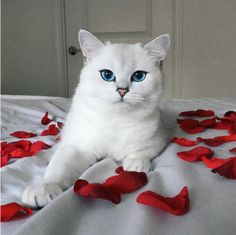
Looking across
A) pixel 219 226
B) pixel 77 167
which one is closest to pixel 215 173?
pixel 219 226

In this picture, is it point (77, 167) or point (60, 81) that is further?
point (60, 81)

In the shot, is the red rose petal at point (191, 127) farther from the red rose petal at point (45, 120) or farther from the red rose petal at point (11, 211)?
the red rose petal at point (11, 211)

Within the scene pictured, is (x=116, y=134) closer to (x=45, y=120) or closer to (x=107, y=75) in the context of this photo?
(x=107, y=75)

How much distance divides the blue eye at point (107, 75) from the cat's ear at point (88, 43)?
0.11m

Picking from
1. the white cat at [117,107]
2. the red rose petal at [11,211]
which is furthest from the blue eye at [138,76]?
the red rose petal at [11,211]

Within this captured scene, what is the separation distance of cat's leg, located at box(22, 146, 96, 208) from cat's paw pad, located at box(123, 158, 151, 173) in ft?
0.38

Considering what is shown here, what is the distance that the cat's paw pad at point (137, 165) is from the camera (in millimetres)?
807

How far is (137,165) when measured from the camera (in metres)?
0.81

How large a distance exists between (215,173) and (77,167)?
0.34 metres

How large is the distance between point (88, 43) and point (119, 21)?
2.33m

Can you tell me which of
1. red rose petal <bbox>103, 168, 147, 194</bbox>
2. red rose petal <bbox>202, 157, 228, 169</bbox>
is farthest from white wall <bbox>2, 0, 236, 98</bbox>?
red rose petal <bbox>103, 168, 147, 194</bbox>

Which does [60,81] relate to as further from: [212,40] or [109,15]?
[212,40]

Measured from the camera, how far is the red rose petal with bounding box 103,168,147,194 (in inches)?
25.6

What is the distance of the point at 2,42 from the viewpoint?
3.42 metres
